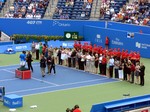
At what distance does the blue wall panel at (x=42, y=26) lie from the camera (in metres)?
43.6

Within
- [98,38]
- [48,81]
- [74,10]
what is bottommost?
[48,81]

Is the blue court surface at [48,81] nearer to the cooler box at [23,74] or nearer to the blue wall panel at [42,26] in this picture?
the cooler box at [23,74]

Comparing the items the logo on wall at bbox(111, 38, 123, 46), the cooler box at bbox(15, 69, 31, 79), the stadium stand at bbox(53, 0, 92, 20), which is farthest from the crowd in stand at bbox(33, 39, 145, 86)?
the stadium stand at bbox(53, 0, 92, 20)

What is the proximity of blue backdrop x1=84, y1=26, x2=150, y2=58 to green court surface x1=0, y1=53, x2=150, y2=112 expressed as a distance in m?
9.03

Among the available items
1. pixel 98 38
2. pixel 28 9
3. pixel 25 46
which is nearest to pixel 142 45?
pixel 98 38

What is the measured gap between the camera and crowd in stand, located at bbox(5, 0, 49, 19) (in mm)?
47938

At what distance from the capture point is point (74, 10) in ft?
156

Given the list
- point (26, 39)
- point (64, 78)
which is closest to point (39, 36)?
point (26, 39)

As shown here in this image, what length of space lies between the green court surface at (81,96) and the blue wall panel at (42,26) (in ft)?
52.1

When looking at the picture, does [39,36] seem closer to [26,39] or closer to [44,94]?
[26,39]

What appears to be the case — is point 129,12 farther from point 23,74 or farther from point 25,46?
point 23,74

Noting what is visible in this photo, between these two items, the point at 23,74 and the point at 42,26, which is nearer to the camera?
the point at 23,74

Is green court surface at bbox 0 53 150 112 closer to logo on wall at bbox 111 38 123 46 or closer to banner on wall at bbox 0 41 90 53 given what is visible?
logo on wall at bbox 111 38 123 46

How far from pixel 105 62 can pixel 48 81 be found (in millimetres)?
3992
